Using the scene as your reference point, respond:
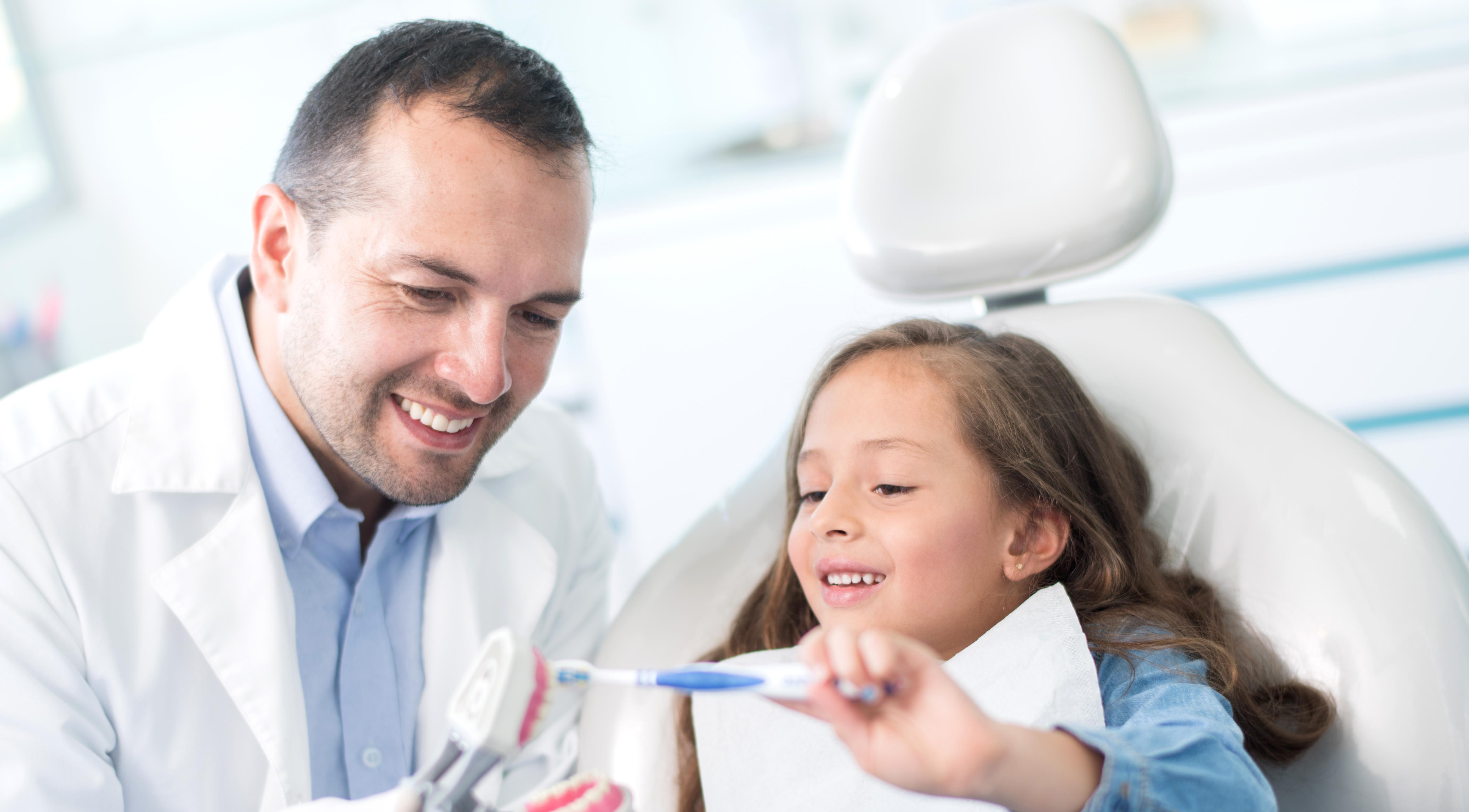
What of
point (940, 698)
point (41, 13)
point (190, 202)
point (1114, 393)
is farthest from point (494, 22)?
point (940, 698)

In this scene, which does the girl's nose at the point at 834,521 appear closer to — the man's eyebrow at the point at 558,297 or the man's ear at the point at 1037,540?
the man's ear at the point at 1037,540

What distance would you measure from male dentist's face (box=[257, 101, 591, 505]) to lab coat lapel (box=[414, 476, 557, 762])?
0.13 metres

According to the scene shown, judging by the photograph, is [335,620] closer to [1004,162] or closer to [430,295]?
[430,295]

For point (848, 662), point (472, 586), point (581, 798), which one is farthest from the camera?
point (472, 586)

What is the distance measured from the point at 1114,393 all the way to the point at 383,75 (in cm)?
76

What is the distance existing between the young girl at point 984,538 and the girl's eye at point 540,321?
0.87 ft

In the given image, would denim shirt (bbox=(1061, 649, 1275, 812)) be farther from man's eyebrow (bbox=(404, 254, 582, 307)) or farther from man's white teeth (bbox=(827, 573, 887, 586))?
man's eyebrow (bbox=(404, 254, 582, 307))

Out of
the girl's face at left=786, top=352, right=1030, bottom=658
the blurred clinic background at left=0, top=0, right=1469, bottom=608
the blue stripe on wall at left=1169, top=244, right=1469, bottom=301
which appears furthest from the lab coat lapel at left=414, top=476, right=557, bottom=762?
the blue stripe on wall at left=1169, top=244, right=1469, bottom=301

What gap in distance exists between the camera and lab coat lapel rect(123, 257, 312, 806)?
957 mm

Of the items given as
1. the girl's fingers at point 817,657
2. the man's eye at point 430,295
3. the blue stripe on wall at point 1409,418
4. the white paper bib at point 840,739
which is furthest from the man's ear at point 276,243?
the blue stripe on wall at point 1409,418

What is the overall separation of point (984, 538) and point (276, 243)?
Answer: 0.74 metres

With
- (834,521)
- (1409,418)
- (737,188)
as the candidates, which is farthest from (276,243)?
(1409,418)

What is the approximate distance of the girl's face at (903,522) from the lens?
0.91 meters

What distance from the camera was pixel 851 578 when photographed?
3.07 ft
